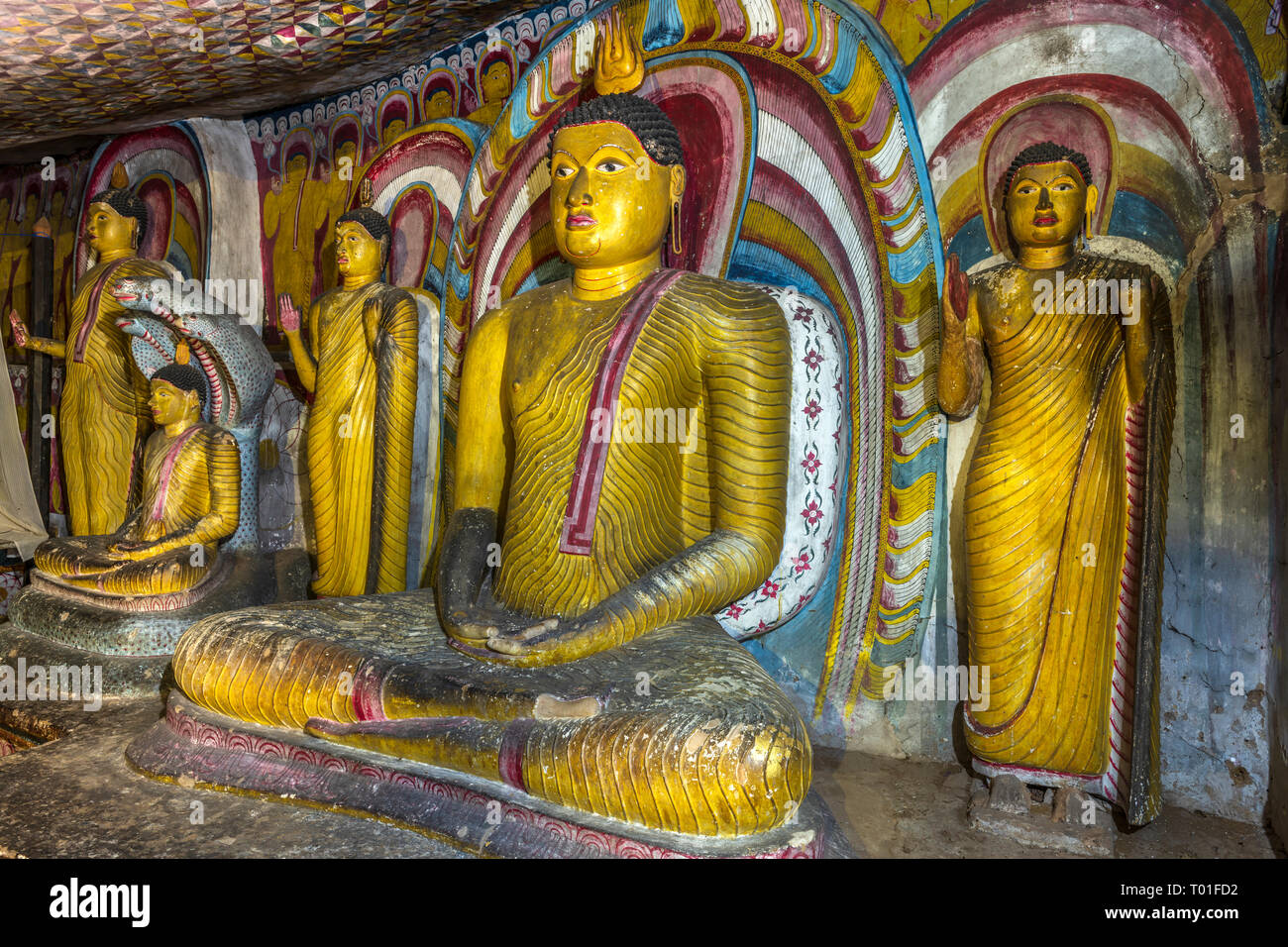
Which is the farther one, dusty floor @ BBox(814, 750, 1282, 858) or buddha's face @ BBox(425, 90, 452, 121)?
buddha's face @ BBox(425, 90, 452, 121)

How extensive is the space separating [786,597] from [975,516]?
2.33ft

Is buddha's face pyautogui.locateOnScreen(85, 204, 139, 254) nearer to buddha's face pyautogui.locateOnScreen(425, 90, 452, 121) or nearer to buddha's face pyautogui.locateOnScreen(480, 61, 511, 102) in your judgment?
buddha's face pyautogui.locateOnScreen(425, 90, 452, 121)

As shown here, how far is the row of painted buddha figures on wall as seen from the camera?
2.61 m

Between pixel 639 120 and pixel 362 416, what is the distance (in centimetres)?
186

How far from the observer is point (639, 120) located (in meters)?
3.11

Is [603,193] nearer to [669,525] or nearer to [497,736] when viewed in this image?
[669,525]

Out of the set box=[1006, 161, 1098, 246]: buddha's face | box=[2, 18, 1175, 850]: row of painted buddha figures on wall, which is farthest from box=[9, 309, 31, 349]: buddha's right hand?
box=[1006, 161, 1098, 246]: buddha's face

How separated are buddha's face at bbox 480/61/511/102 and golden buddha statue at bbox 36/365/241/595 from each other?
1921 millimetres

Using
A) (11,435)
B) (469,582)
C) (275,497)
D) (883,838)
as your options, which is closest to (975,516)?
(883,838)

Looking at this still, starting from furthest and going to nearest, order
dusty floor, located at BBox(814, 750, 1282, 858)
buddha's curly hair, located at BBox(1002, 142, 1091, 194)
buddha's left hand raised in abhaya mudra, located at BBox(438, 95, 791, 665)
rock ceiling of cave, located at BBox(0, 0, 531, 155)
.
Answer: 1. rock ceiling of cave, located at BBox(0, 0, 531, 155)
2. buddha's left hand raised in abhaya mudra, located at BBox(438, 95, 791, 665)
3. buddha's curly hair, located at BBox(1002, 142, 1091, 194)
4. dusty floor, located at BBox(814, 750, 1282, 858)

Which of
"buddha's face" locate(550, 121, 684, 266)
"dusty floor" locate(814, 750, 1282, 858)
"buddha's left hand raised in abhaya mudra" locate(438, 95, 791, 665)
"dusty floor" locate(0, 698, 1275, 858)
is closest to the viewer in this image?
"dusty floor" locate(0, 698, 1275, 858)

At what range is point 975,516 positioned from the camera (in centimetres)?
296

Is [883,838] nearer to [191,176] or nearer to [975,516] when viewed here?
[975,516]

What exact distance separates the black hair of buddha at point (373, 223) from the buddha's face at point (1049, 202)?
8.72 feet
